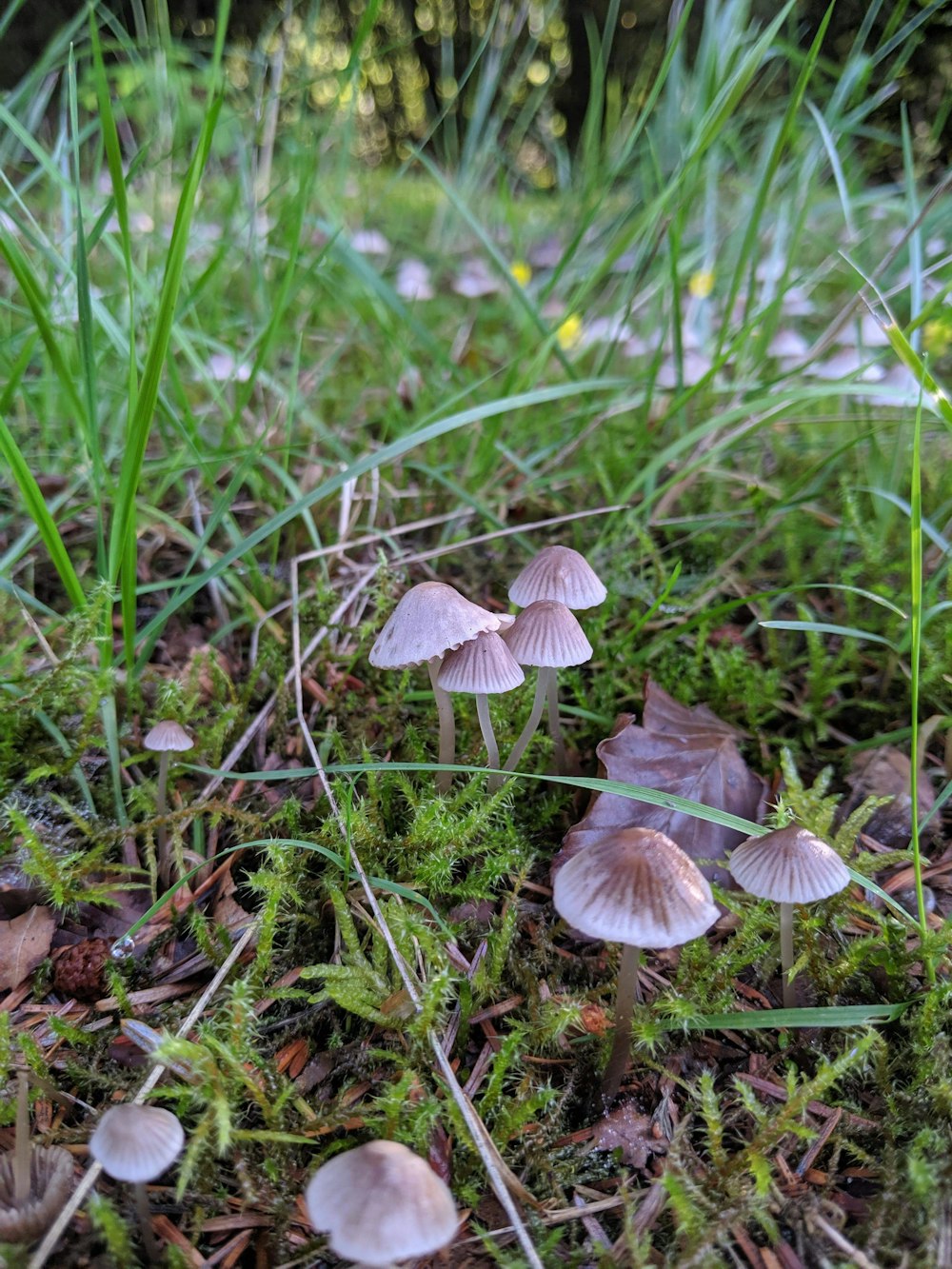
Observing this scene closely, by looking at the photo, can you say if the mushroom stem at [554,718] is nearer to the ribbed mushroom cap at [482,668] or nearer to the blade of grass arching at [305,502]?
the ribbed mushroom cap at [482,668]

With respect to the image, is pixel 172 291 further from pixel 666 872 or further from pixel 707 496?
pixel 707 496

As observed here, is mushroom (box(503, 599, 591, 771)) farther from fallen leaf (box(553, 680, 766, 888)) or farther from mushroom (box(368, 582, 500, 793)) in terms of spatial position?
fallen leaf (box(553, 680, 766, 888))

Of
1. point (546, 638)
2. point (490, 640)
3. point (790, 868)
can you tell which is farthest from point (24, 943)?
point (790, 868)

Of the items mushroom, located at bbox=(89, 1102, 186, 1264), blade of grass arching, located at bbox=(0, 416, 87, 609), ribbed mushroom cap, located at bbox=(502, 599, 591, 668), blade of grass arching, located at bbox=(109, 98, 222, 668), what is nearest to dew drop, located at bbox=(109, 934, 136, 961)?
mushroom, located at bbox=(89, 1102, 186, 1264)

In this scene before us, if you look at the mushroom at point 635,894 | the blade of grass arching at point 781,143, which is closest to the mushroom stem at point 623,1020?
the mushroom at point 635,894

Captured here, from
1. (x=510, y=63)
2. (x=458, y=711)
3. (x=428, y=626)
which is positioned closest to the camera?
(x=428, y=626)

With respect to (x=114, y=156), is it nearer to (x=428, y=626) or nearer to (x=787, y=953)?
(x=428, y=626)

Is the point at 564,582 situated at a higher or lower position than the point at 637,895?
higher
